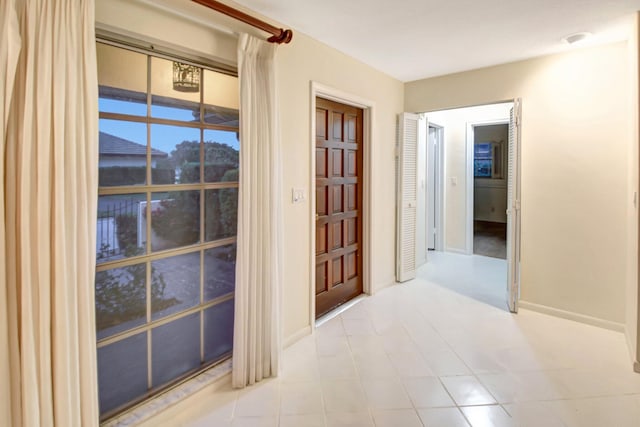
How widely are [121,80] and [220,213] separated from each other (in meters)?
0.92

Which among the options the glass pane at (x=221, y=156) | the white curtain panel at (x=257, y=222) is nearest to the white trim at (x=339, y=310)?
the white curtain panel at (x=257, y=222)

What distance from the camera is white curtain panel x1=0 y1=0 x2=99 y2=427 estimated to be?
1243mm

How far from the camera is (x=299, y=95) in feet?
8.77

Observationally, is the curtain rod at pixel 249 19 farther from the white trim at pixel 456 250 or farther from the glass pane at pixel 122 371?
the white trim at pixel 456 250

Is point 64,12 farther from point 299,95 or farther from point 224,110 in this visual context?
point 299,95

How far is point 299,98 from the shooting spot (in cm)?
267

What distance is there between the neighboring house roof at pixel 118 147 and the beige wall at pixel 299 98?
1.66 feet

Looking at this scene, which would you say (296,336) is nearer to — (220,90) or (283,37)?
(220,90)

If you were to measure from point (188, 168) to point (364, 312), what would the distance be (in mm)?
2182

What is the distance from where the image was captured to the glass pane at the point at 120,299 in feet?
5.49

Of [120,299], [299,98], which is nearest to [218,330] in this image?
[120,299]

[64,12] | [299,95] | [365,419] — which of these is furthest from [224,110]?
[365,419]

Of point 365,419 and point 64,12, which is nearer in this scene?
point 64,12

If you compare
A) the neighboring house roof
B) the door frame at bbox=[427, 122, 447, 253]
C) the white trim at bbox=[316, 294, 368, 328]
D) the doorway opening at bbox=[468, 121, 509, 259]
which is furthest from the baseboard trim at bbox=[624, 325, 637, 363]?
the doorway opening at bbox=[468, 121, 509, 259]
